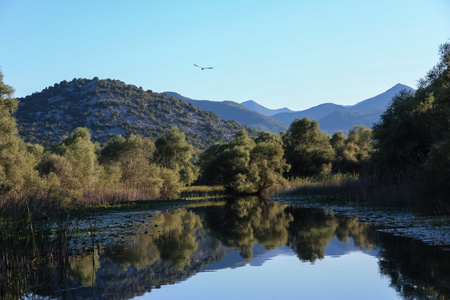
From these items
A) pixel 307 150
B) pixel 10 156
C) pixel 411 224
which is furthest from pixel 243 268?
pixel 307 150

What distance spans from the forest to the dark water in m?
2.73

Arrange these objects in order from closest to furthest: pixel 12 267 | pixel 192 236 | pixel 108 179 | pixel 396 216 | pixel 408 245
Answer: pixel 12 267
pixel 408 245
pixel 192 236
pixel 396 216
pixel 108 179

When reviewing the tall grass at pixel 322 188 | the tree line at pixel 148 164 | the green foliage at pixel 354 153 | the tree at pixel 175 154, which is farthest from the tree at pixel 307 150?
the tree at pixel 175 154

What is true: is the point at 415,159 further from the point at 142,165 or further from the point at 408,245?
the point at 142,165

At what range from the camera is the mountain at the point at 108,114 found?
12938cm

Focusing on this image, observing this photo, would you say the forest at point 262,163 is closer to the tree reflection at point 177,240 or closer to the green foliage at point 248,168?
the green foliage at point 248,168

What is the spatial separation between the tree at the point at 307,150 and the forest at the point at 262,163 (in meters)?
0.17

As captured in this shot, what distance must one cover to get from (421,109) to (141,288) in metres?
25.0

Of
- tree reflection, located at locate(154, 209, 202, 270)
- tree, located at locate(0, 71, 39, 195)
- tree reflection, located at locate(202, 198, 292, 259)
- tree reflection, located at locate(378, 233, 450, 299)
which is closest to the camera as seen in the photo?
tree reflection, located at locate(378, 233, 450, 299)

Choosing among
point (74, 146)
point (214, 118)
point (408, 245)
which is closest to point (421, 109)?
point (408, 245)

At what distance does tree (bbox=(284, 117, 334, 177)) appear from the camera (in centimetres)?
6612

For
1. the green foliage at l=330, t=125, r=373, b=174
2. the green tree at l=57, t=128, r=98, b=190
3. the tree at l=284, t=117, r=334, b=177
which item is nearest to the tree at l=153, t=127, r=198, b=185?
the tree at l=284, t=117, r=334, b=177

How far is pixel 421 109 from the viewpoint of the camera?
28844 millimetres

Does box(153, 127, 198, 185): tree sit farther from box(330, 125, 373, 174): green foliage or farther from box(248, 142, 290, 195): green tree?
box(330, 125, 373, 174): green foliage
